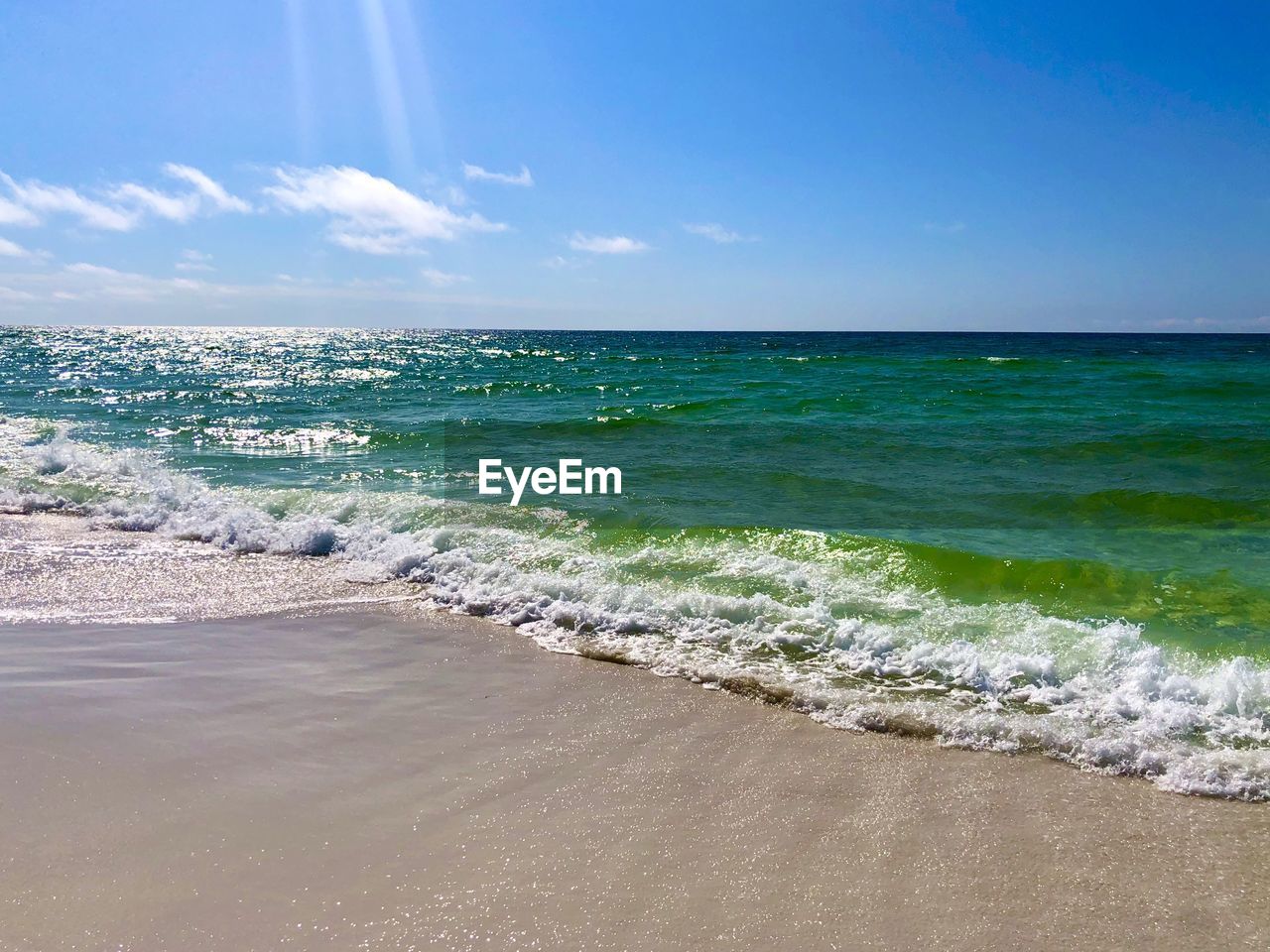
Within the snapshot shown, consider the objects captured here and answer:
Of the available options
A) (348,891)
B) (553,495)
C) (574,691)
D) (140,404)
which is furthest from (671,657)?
(140,404)

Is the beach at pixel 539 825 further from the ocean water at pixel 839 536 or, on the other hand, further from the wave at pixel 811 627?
the ocean water at pixel 839 536

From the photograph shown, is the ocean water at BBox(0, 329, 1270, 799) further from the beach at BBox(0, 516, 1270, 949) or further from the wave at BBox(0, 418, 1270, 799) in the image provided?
the beach at BBox(0, 516, 1270, 949)

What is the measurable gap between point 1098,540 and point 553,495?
6.87m

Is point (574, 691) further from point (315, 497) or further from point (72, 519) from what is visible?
point (72, 519)

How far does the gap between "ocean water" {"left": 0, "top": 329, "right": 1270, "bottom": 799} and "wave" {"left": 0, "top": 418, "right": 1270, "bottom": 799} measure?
1.0 inches

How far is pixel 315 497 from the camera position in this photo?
10.5 metres

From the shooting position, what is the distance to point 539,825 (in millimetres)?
3436

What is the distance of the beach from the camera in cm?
284

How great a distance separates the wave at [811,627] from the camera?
4441mm

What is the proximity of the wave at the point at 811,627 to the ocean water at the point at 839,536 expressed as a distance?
26 millimetres

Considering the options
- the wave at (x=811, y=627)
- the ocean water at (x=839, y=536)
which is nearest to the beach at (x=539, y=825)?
the wave at (x=811, y=627)

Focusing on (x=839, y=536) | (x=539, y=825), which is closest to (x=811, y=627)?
(x=839, y=536)

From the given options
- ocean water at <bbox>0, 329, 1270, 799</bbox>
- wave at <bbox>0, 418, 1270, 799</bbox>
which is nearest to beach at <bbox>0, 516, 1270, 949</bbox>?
wave at <bbox>0, 418, 1270, 799</bbox>

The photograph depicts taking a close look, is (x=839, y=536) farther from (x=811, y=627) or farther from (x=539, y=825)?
(x=539, y=825)
